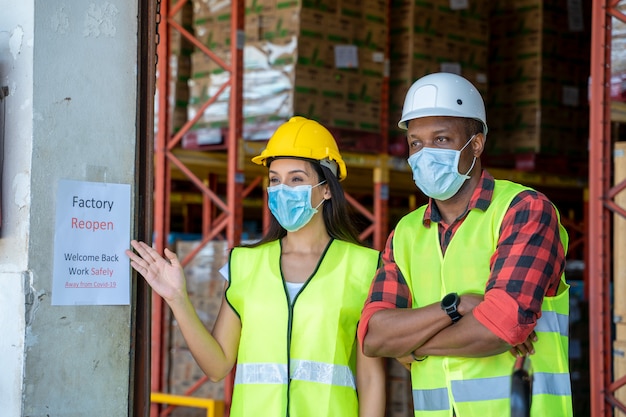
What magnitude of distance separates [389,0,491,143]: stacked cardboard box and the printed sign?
553 cm

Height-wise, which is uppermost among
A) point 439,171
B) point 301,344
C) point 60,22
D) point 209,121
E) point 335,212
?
point 209,121

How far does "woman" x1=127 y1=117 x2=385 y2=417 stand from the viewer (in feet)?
11.5

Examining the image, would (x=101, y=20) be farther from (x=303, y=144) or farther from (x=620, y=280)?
(x=620, y=280)

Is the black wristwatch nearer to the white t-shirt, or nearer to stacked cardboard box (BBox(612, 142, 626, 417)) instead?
the white t-shirt

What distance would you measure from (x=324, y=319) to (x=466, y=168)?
2.63 feet

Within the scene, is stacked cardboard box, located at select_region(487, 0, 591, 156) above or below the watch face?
above

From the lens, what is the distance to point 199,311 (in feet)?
26.8

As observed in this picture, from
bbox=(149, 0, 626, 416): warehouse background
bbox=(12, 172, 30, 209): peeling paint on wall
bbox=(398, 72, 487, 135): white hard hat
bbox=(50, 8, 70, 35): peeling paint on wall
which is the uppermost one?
bbox=(149, 0, 626, 416): warehouse background

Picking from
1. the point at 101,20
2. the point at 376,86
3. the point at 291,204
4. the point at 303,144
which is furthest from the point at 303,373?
the point at 376,86

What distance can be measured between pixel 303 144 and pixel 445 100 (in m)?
0.70

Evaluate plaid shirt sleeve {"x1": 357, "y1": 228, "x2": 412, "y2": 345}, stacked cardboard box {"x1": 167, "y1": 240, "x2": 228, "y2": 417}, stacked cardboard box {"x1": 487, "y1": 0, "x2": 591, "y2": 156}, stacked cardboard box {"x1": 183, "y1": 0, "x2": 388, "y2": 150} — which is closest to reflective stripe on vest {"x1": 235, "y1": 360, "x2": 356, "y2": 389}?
Answer: plaid shirt sleeve {"x1": 357, "y1": 228, "x2": 412, "y2": 345}

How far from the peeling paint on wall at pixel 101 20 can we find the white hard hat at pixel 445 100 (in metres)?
1.13

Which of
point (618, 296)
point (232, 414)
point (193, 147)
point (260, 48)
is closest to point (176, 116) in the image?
point (193, 147)

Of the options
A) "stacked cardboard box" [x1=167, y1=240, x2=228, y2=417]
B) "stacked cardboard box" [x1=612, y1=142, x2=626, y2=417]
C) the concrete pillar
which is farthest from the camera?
"stacked cardboard box" [x1=167, y1=240, x2=228, y2=417]
